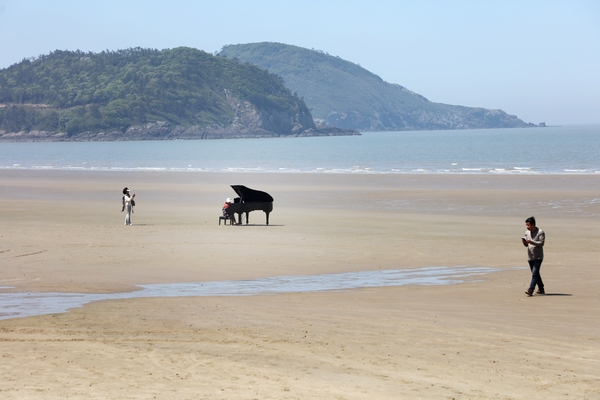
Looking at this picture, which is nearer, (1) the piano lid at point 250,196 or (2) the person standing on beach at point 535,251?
(2) the person standing on beach at point 535,251

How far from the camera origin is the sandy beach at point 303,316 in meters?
6.58

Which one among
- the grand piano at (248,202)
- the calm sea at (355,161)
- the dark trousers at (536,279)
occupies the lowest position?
the dark trousers at (536,279)

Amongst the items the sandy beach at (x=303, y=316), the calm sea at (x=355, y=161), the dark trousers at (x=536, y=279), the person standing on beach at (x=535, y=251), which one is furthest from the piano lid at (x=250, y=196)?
the calm sea at (x=355, y=161)

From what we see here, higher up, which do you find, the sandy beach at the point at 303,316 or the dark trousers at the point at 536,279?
the dark trousers at the point at 536,279

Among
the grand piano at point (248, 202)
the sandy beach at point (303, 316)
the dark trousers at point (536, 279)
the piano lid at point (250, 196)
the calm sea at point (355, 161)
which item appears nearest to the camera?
the sandy beach at point (303, 316)

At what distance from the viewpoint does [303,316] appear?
Answer: 9695 millimetres

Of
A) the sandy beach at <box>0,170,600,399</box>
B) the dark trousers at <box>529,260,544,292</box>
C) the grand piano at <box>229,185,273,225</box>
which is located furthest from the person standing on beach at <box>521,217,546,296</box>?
the grand piano at <box>229,185,273,225</box>

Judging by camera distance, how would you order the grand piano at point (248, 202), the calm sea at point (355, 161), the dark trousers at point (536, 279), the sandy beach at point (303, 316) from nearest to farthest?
1. the sandy beach at point (303, 316)
2. the dark trousers at point (536, 279)
3. the grand piano at point (248, 202)
4. the calm sea at point (355, 161)

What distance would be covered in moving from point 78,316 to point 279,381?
4204 mm

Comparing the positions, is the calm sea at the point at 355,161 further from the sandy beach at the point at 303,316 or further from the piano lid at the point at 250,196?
the sandy beach at the point at 303,316

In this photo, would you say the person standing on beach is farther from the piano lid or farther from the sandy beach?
the piano lid

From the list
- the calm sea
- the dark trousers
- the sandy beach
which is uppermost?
the calm sea

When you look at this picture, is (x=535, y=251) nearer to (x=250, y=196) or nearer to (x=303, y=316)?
(x=303, y=316)

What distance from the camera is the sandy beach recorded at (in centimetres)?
658
